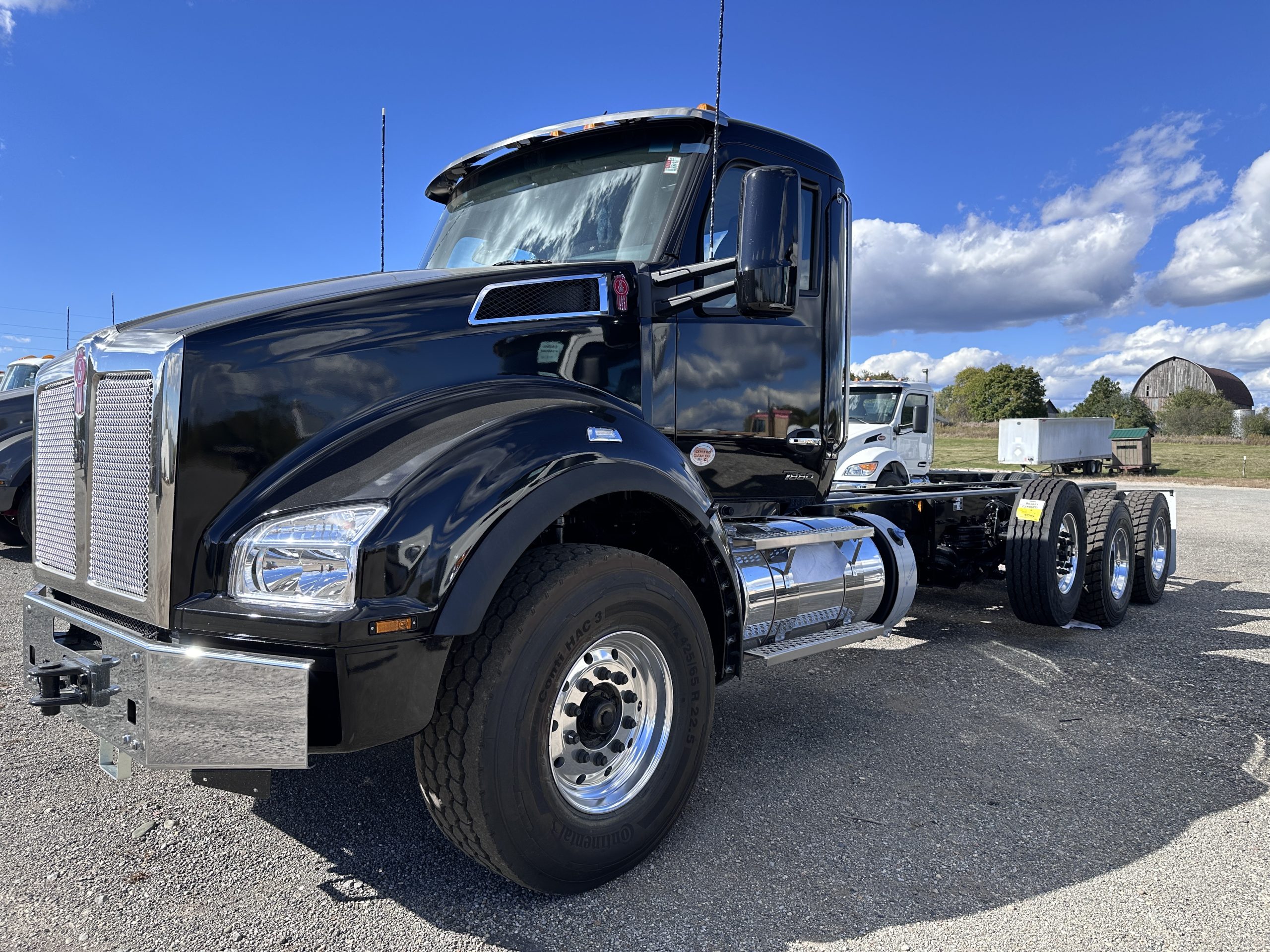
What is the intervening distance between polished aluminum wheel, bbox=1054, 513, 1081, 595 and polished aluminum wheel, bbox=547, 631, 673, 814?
4691 millimetres

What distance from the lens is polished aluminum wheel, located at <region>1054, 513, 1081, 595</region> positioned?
21.4 feet

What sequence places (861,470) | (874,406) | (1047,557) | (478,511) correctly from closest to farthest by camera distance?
(478,511) < (1047,557) < (861,470) < (874,406)

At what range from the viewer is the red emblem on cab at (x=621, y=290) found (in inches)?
131

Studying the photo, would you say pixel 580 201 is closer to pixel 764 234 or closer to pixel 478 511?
pixel 764 234

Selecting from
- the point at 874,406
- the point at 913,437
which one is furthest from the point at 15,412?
the point at 913,437

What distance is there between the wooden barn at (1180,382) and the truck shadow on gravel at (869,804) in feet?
349

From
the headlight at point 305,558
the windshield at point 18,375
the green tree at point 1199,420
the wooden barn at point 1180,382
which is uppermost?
the wooden barn at point 1180,382

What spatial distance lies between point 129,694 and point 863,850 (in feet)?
7.49

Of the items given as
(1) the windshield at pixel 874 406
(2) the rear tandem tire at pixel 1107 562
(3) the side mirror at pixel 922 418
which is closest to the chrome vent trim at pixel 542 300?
(2) the rear tandem tire at pixel 1107 562

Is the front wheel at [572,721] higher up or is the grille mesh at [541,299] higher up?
the grille mesh at [541,299]

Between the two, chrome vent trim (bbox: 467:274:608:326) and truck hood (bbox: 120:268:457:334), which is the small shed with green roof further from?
truck hood (bbox: 120:268:457:334)

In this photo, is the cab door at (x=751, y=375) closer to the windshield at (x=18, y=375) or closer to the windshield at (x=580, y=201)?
the windshield at (x=580, y=201)

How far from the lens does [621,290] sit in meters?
3.34

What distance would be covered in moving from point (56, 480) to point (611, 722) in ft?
6.64
